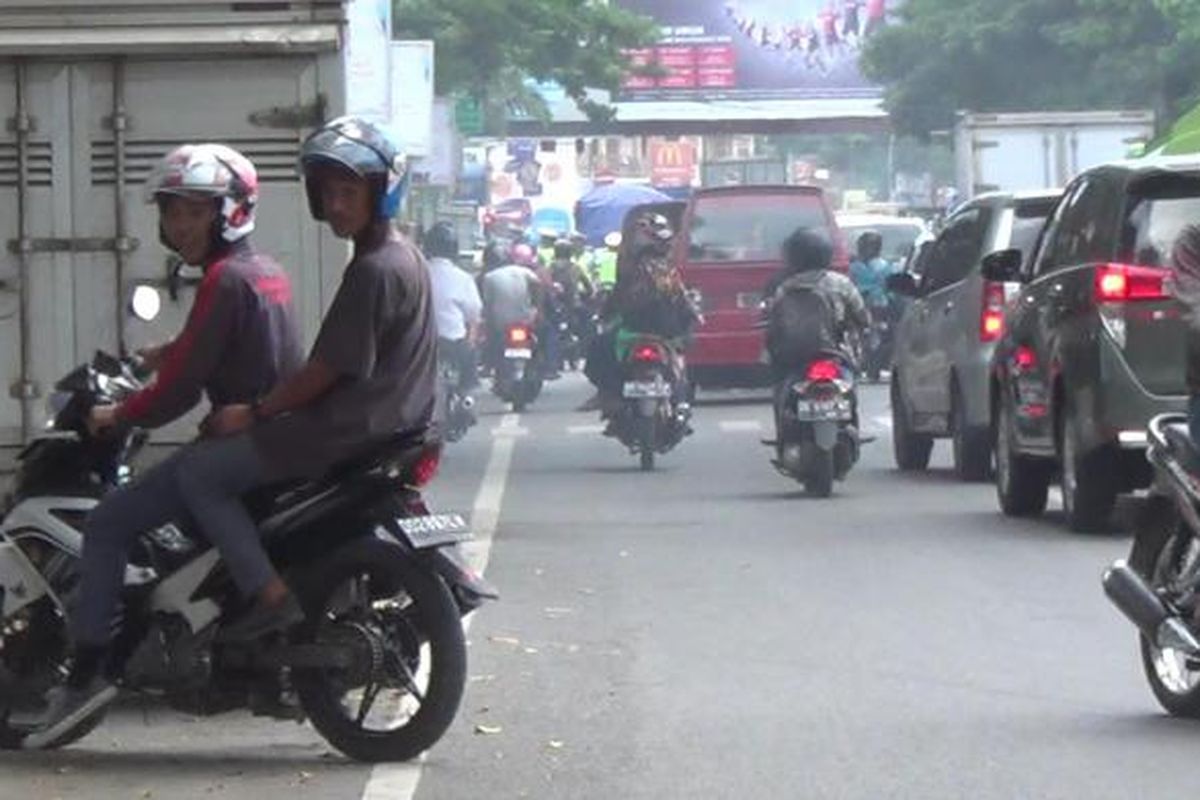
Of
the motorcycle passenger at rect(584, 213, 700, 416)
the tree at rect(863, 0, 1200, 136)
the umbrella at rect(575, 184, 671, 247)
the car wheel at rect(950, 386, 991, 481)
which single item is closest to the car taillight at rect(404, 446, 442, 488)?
the car wheel at rect(950, 386, 991, 481)

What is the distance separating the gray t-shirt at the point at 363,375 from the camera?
31.0 ft

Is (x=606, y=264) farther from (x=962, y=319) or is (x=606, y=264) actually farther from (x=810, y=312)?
(x=810, y=312)

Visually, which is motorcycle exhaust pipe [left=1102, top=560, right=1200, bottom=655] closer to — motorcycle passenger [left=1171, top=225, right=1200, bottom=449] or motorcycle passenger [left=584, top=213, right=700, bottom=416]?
motorcycle passenger [left=1171, top=225, right=1200, bottom=449]

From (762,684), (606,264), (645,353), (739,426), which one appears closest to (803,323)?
(645,353)

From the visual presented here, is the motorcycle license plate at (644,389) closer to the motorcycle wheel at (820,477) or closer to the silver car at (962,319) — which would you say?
the silver car at (962,319)

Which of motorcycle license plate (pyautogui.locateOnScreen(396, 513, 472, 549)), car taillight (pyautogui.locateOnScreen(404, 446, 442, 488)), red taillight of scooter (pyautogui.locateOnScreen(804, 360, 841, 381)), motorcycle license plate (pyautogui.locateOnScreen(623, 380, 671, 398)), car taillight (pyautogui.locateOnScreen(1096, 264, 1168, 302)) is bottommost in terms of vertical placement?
motorcycle license plate (pyautogui.locateOnScreen(623, 380, 671, 398))

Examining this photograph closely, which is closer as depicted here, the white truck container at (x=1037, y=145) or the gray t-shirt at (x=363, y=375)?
the gray t-shirt at (x=363, y=375)

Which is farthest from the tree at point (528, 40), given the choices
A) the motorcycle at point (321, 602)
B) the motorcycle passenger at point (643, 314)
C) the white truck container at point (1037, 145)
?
the motorcycle at point (321, 602)

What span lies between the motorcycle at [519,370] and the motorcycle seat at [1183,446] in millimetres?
22412

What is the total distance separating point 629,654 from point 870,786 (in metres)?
3.27

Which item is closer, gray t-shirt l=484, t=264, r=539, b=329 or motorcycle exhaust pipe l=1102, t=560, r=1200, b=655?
motorcycle exhaust pipe l=1102, t=560, r=1200, b=655

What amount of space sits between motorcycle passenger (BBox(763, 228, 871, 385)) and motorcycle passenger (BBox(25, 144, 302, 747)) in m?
9.88

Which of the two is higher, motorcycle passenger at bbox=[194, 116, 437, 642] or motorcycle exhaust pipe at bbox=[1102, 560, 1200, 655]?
motorcycle passenger at bbox=[194, 116, 437, 642]

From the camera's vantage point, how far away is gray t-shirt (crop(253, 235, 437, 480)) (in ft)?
31.0
